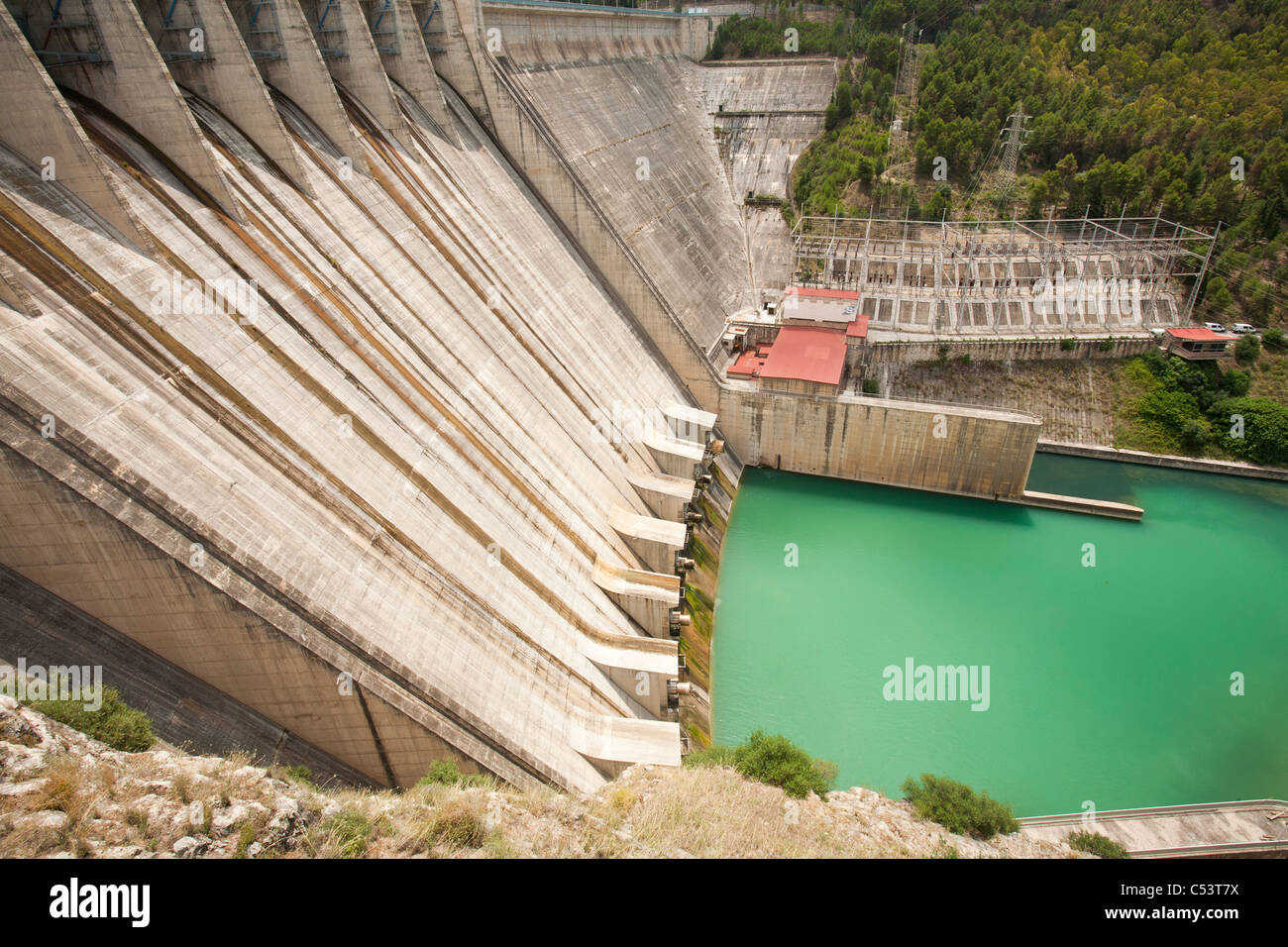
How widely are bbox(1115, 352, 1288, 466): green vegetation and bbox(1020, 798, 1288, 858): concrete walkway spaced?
16.4 metres

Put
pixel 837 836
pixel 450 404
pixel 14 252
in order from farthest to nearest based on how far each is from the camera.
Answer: pixel 450 404
pixel 837 836
pixel 14 252

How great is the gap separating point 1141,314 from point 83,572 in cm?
3698

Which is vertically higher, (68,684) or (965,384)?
(965,384)

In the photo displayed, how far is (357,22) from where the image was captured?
2039cm

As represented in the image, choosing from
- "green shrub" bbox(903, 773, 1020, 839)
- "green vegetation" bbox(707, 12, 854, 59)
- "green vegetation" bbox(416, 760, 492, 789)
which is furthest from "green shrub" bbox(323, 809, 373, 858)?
"green vegetation" bbox(707, 12, 854, 59)

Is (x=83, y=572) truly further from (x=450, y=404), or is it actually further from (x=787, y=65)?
(x=787, y=65)

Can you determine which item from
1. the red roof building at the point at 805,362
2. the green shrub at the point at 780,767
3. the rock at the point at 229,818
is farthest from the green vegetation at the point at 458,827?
the red roof building at the point at 805,362

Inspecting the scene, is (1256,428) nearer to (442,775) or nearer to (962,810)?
(962,810)

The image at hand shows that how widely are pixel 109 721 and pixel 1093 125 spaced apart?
154ft

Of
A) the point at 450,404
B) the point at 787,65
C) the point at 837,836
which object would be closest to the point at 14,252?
the point at 450,404

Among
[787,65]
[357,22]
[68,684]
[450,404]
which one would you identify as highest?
[787,65]

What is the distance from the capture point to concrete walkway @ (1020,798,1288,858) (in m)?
14.6

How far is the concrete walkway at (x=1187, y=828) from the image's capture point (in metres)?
14.6

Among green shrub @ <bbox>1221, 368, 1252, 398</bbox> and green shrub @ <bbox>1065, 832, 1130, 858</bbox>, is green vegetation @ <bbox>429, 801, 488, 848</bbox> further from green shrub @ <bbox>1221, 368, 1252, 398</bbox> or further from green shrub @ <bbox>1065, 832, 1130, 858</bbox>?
green shrub @ <bbox>1221, 368, 1252, 398</bbox>
